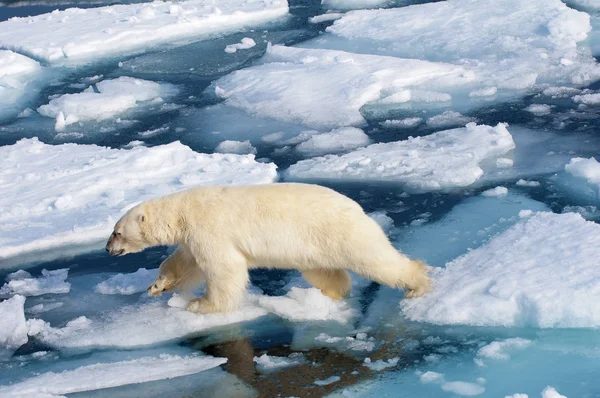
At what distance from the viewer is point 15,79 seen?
32.5 feet

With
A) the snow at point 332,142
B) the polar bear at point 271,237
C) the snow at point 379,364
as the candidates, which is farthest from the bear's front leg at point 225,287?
the snow at point 332,142

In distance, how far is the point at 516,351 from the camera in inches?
153

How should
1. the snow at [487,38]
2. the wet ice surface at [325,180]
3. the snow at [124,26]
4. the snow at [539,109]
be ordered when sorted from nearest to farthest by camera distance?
the wet ice surface at [325,180]
the snow at [539,109]
the snow at [487,38]
the snow at [124,26]

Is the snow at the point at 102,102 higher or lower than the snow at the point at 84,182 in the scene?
higher

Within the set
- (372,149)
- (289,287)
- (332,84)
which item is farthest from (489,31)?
(289,287)

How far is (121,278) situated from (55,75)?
18.9ft

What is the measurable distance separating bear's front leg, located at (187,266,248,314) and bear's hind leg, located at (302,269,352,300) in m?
0.37

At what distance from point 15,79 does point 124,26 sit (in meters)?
2.12

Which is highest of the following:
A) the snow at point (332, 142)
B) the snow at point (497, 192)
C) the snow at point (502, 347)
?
the snow at point (332, 142)

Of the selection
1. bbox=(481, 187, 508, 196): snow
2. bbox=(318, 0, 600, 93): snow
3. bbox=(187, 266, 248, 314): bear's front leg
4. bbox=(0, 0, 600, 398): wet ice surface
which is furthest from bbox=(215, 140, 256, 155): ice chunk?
bbox=(187, 266, 248, 314): bear's front leg

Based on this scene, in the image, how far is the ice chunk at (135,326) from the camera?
4332 mm

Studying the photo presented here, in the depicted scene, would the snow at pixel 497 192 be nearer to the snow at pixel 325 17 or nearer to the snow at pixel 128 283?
the snow at pixel 128 283

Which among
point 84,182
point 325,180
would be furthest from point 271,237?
point 84,182

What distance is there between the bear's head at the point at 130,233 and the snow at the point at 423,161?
202 cm
